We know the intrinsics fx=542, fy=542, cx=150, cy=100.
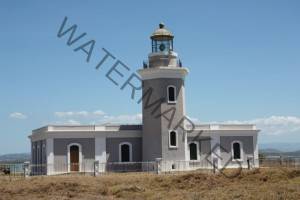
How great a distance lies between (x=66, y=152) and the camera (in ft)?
109

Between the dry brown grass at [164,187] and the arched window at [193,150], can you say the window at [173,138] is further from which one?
the dry brown grass at [164,187]

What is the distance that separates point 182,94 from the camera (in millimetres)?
34438

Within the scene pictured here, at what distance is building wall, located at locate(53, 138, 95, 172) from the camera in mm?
32906

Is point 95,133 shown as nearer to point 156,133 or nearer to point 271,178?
point 156,133

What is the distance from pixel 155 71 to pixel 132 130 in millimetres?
4178

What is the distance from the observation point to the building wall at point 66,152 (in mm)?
32906

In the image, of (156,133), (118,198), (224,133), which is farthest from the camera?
(224,133)

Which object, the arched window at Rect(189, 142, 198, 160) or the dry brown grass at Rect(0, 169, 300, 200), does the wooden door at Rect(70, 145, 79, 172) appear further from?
the arched window at Rect(189, 142, 198, 160)

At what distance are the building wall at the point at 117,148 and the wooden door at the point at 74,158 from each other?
1947mm

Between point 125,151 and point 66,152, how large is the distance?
3826mm

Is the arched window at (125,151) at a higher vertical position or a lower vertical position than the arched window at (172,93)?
lower

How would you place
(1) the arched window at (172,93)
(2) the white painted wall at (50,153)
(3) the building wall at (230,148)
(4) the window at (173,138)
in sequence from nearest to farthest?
(2) the white painted wall at (50,153), (4) the window at (173,138), (1) the arched window at (172,93), (3) the building wall at (230,148)

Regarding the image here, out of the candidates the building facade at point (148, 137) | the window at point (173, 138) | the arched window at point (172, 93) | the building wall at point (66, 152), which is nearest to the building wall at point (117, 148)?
the building facade at point (148, 137)

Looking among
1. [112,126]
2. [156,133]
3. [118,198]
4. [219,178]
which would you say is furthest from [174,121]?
[118,198]
